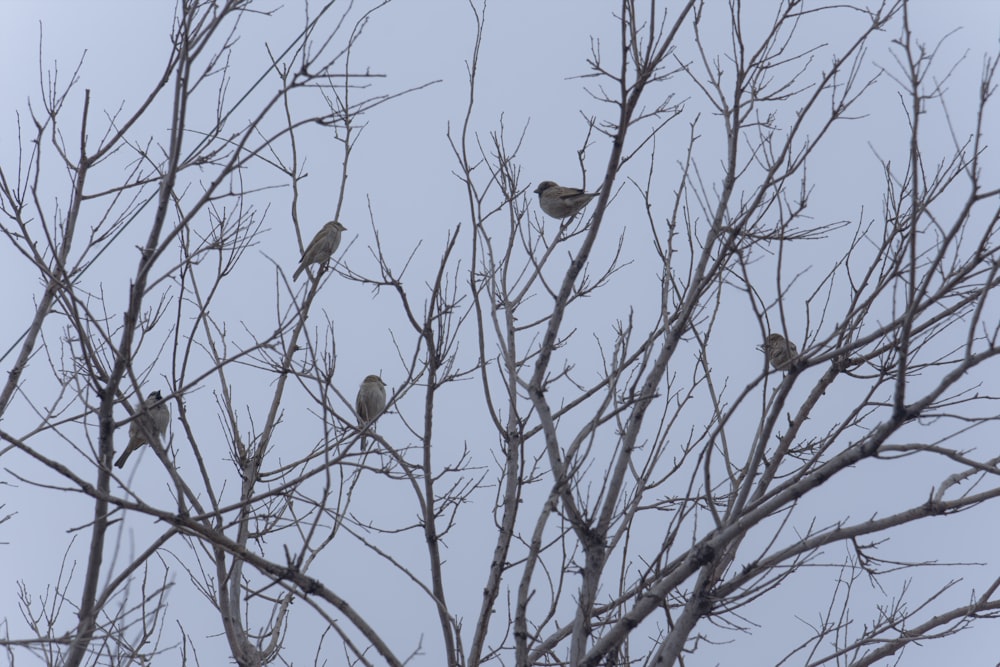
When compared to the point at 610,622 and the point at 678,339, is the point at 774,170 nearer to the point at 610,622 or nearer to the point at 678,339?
the point at 678,339

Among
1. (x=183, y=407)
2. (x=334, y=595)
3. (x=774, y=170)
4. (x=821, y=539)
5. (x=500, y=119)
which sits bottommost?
(x=821, y=539)

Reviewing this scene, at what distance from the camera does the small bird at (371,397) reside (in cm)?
1016

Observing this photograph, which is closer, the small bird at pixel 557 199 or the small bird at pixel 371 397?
the small bird at pixel 557 199

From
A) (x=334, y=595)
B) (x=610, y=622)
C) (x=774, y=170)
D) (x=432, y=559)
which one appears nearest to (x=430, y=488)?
(x=432, y=559)

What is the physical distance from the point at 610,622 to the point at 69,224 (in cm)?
328

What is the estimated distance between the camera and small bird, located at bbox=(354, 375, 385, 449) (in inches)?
400

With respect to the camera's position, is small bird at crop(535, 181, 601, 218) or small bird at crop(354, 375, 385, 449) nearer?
small bird at crop(535, 181, 601, 218)

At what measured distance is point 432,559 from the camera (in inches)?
171

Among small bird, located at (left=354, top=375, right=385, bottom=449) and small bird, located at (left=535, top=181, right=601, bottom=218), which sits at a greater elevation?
small bird, located at (left=535, top=181, right=601, bottom=218)

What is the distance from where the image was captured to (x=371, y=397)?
10281mm

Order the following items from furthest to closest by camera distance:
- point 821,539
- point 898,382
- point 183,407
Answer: point 183,407 < point 821,539 < point 898,382

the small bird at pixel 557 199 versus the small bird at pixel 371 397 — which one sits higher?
the small bird at pixel 557 199

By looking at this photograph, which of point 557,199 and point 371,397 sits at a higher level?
point 557,199

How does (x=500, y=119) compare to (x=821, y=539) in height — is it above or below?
above
